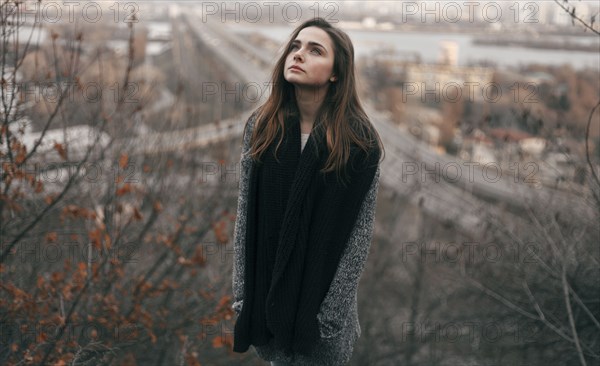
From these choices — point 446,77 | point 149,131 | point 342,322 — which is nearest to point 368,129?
point 342,322

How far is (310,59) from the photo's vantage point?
2.41 metres

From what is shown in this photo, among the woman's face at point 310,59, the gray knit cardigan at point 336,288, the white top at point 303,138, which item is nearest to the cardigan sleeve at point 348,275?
the gray knit cardigan at point 336,288

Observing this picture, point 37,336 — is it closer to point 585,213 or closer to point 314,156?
point 314,156

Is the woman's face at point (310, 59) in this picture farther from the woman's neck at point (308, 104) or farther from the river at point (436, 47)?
the river at point (436, 47)

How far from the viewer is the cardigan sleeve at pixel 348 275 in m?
2.37

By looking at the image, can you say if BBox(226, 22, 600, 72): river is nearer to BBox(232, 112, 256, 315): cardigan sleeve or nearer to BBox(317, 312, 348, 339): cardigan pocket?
BBox(232, 112, 256, 315): cardigan sleeve

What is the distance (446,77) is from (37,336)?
36011 mm

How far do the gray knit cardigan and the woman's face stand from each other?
0.30 m

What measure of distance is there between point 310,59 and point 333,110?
23 cm

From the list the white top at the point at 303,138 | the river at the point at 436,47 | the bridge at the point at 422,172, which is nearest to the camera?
the white top at the point at 303,138

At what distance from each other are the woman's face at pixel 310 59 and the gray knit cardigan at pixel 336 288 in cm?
30

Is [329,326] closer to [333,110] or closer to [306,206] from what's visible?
[306,206]

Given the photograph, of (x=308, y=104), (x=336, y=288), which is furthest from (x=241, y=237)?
(x=308, y=104)

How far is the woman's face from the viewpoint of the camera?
240cm
